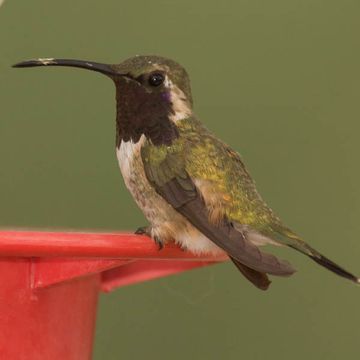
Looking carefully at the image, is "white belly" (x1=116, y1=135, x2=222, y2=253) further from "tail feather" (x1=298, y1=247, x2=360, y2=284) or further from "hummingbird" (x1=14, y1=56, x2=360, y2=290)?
"tail feather" (x1=298, y1=247, x2=360, y2=284)

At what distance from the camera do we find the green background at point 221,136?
7.07ft

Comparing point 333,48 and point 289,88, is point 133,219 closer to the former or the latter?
point 289,88

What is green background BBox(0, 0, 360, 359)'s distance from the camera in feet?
7.07

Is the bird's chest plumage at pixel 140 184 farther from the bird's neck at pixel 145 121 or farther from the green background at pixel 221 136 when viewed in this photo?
the green background at pixel 221 136

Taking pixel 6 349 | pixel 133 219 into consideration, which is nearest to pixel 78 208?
pixel 133 219

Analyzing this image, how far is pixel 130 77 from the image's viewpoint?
1356 mm

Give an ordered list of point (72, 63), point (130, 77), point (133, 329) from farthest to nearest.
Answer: point (133, 329) → point (130, 77) → point (72, 63)

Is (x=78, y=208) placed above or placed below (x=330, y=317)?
above

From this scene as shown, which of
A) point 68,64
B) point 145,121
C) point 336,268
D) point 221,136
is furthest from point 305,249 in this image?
point 221,136

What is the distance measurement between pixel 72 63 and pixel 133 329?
1.10m

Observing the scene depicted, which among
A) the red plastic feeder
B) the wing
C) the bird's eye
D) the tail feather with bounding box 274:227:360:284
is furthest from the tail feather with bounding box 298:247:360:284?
the bird's eye

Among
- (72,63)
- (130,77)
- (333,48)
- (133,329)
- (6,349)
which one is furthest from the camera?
(333,48)

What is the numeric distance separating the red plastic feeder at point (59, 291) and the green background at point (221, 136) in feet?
3.70

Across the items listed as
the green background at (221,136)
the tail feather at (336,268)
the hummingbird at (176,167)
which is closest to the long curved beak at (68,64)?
the hummingbird at (176,167)
